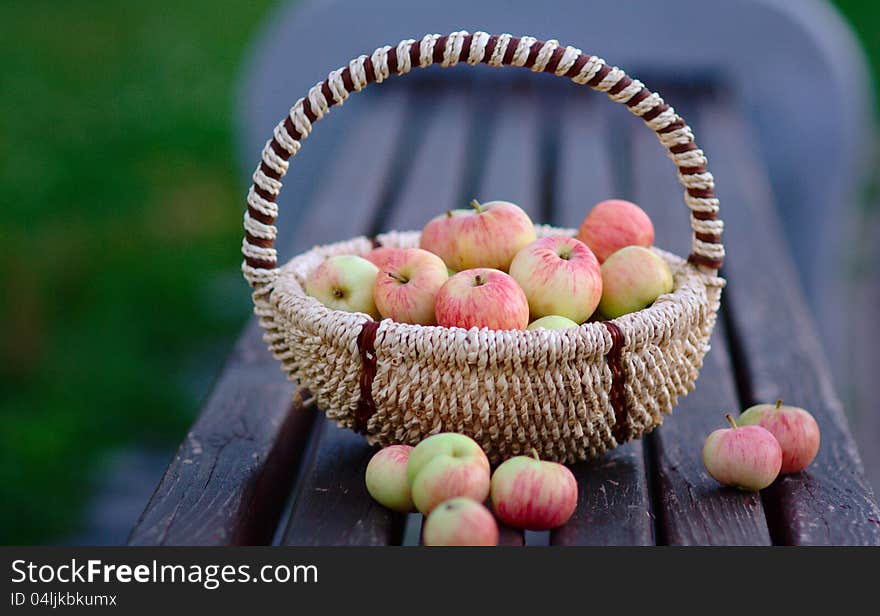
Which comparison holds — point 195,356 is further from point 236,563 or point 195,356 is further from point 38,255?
point 236,563

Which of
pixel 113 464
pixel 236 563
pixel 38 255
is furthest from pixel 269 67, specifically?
pixel 236 563

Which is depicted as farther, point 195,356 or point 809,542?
point 195,356

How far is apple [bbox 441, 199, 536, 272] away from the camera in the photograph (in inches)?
60.9

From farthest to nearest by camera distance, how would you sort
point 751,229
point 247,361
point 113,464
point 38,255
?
point 38,255 < point 113,464 < point 751,229 < point 247,361

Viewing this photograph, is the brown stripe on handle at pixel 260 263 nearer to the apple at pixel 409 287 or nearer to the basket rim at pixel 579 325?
the basket rim at pixel 579 325

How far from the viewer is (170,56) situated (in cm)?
562

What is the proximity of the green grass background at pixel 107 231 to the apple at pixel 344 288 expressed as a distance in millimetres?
1403

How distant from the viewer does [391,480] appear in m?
1.35

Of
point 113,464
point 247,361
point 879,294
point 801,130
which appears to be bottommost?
point 113,464

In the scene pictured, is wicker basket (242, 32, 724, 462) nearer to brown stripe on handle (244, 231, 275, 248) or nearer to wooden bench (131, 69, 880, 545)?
brown stripe on handle (244, 231, 275, 248)

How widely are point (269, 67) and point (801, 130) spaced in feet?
6.58

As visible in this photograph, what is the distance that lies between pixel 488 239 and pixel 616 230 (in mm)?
A: 228

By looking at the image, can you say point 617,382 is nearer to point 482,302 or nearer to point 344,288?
point 482,302

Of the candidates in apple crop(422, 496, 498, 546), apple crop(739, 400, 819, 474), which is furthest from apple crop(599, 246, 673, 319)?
apple crop(422, 496, 498, 546)
